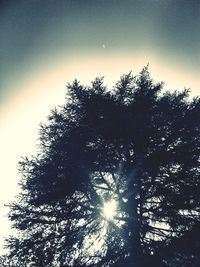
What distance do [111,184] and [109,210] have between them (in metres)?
1.38

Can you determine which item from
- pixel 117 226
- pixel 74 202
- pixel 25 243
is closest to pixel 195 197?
pixel 117 226

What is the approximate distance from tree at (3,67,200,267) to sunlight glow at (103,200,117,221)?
37mm

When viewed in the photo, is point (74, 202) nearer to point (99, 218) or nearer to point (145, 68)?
point (99, 218)

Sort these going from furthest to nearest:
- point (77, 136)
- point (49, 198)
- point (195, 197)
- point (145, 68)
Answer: point (145, 68) → point (77, 136) → point (49, 198) → point (195, 197)

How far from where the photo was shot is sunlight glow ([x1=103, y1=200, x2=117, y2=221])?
32.1 feet

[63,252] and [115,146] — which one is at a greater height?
[115,146]

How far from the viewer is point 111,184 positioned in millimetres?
11039

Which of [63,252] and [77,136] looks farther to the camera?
[77,136]

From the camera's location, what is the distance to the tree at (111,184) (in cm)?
918

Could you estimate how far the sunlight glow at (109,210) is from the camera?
979 centimetres

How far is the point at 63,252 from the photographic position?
30.4 feet

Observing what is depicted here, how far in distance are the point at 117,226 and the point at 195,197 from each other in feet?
9.95

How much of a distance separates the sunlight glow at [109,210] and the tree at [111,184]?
0.12ft

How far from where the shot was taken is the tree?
9.18 meters
